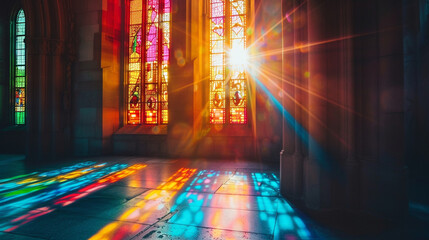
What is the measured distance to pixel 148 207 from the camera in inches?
132

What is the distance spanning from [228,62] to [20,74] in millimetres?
10197

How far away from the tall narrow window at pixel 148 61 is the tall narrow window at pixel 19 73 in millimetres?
5684

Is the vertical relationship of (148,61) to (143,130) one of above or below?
above

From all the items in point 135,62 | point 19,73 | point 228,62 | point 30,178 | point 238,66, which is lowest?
point 30,178

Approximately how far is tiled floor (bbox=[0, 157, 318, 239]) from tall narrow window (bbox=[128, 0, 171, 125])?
13.7ft

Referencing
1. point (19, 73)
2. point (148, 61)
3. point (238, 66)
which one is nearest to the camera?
point (238, 66)

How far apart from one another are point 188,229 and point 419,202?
3630 mm

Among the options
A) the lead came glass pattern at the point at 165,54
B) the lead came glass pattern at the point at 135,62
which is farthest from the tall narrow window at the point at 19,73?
the lead came glass pattern at the point at 165,54

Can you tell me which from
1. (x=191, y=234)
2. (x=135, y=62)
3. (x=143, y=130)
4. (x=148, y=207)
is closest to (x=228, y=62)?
(x=135, y=62)

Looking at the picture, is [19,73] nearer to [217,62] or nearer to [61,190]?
[217,62]

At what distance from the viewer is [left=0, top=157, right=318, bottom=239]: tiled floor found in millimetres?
2584

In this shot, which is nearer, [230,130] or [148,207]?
[148,207]

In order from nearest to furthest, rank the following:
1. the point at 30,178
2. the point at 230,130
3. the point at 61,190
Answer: the point at 61,190 < the point at 30,178 < the point at 230,130

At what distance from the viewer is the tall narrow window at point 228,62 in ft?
28.6
